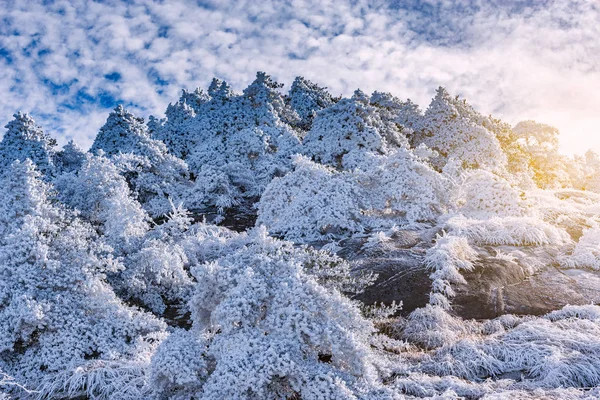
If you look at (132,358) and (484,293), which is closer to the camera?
(132,358)

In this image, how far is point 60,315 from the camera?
7469mm

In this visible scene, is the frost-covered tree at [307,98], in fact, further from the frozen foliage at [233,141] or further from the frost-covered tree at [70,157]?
the frost-covered tree at [70,157]

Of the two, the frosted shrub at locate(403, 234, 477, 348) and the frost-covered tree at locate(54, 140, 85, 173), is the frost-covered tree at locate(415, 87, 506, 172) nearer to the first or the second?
the frosted shrub at locate(403, 234, 477, 348)

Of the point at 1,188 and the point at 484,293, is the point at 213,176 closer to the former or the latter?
the point at 1,188

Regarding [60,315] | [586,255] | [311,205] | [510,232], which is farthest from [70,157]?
[586,255]

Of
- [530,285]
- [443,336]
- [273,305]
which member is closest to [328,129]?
[530,285]

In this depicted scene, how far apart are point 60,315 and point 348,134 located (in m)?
15.9

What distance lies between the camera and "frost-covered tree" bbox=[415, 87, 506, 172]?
907 inches

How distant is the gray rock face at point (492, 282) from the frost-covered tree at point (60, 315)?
447cm

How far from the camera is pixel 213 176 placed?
62.4ft

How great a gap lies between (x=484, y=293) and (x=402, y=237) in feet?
10.5

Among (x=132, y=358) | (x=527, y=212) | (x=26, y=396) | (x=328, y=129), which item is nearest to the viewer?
(x=26, y=396)

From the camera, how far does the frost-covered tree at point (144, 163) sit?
19.1 metres

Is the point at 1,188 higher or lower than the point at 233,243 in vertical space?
higher
